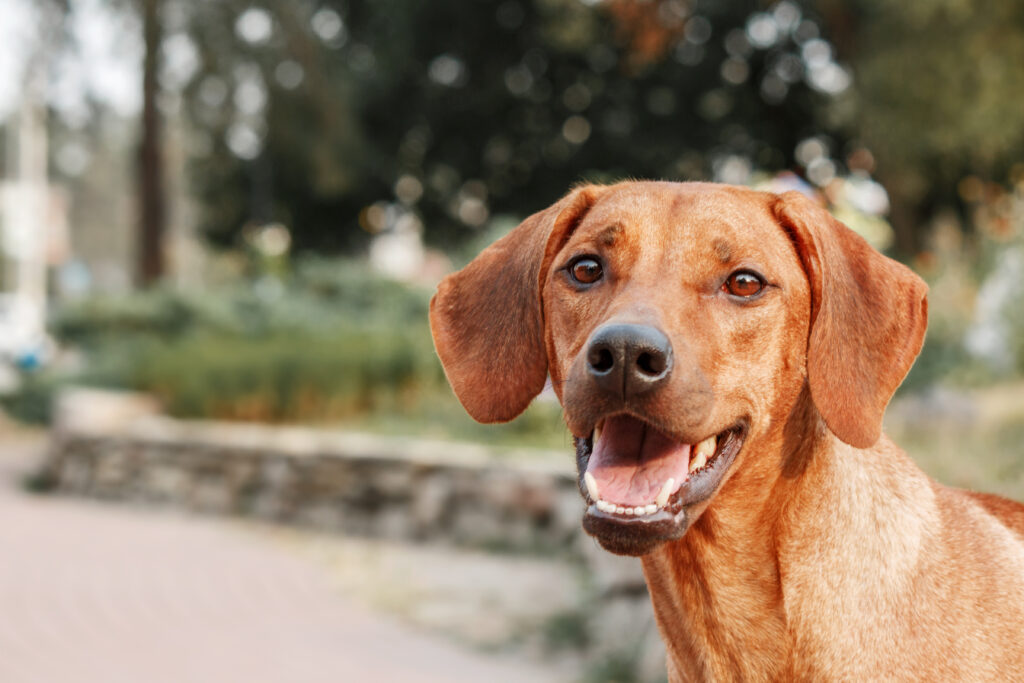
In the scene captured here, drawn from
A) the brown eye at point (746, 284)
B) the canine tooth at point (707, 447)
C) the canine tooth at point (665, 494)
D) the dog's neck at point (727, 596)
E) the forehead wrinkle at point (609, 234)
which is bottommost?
the dog's neck at point (727, 596)

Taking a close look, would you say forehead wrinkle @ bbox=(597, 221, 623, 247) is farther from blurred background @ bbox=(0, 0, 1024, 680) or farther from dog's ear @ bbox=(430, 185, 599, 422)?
blurred background @ bbox=(0, 0, 1024, 680)

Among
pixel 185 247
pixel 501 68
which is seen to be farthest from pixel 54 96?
pixel 185 247

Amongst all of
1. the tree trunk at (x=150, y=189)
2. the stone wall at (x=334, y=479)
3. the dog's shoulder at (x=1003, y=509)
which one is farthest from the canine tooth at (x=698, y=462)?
the tree trunk at (x=150, y=189)

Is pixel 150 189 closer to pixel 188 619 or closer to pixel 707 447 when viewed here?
pixel 188 619

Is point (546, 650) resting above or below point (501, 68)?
→ below

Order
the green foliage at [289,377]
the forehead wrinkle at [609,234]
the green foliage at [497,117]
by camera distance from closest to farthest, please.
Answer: the forehead wrinkle at [609,234]
the green foliage at [289,377]
the green foliage at [497,117]

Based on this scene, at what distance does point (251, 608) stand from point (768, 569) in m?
4.96

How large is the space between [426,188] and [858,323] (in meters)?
26.4

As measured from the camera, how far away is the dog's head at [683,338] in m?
2.24

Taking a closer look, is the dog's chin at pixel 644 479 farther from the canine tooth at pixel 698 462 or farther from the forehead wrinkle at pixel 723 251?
the forehead wrinkle at pixel 723 251

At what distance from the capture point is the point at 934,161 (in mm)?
20812

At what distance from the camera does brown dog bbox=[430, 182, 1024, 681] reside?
2262mm

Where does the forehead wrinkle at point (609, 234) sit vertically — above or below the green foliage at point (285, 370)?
above

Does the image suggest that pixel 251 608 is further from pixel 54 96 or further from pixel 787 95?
pixel 787 95
